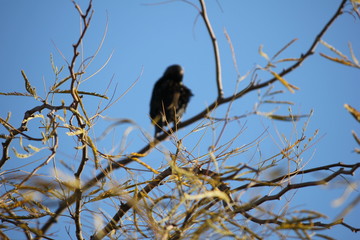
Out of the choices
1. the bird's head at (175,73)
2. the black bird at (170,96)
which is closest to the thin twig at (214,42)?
the black bird at (170,96)

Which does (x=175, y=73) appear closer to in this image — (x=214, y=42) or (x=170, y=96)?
(x=170, y=96)

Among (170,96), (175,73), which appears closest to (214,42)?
(170,96)

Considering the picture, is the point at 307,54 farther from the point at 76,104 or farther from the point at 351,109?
the point at 76,104

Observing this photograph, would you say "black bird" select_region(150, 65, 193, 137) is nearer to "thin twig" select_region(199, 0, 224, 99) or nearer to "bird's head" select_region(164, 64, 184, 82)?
"bird's head" select_region(164, 64, 184, 82)

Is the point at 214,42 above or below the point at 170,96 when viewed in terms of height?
below

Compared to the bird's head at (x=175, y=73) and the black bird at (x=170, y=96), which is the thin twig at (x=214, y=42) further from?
the bird's head at (x=175, y=73)

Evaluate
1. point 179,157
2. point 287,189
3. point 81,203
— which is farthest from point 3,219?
point 287,189

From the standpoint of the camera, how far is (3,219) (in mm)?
1301

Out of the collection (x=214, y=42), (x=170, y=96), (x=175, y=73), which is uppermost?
(x=175, y=73)

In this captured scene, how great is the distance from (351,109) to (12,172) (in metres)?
1.20

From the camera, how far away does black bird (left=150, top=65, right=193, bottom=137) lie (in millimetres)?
4617

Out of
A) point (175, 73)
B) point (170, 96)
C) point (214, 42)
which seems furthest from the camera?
point (175, 73)

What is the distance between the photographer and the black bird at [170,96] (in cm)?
462

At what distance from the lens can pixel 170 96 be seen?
4691mm
